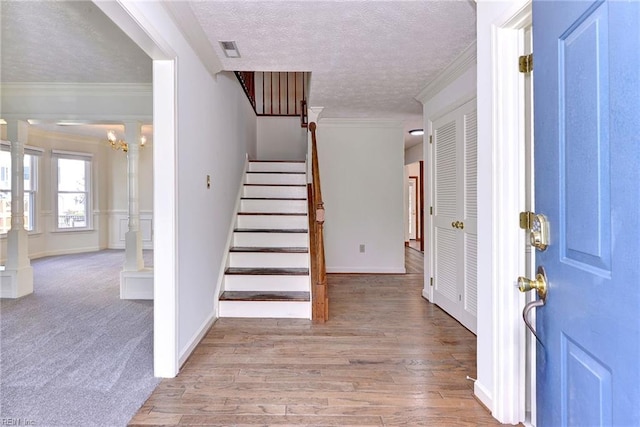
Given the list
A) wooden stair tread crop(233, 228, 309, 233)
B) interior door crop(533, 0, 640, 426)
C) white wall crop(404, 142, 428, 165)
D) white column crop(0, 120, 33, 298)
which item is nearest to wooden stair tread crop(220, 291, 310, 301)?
wooden stair tread crop(233, 228, 309, 233)

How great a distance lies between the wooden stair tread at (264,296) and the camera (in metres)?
3.15

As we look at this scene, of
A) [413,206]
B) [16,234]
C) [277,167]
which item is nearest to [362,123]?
[277,167]

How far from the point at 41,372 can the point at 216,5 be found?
2.51m

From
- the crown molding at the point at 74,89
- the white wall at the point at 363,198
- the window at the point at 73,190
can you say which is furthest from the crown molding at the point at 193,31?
the window at the point at 73,190

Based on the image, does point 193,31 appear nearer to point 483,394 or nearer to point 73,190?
point 483,394

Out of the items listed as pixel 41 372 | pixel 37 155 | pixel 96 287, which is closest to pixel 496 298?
pixel 41 372

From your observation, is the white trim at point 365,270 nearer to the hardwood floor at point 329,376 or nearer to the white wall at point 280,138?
the hardwood floor at point 329,376

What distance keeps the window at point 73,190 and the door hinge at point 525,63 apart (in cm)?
790

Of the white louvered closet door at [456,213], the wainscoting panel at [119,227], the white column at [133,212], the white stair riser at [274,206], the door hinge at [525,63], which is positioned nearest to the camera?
the door hinge at [525,63]

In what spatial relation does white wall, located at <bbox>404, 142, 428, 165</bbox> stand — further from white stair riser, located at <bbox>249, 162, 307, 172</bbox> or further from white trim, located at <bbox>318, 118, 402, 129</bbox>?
white stair riser, located at <bbox>249, 162, 307, 172</bbox>

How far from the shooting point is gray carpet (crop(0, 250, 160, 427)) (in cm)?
176

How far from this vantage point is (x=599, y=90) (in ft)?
2.47

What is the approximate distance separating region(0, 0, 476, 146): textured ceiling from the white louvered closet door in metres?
0.56

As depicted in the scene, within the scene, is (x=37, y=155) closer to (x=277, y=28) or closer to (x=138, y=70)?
(x=138, y=70)
